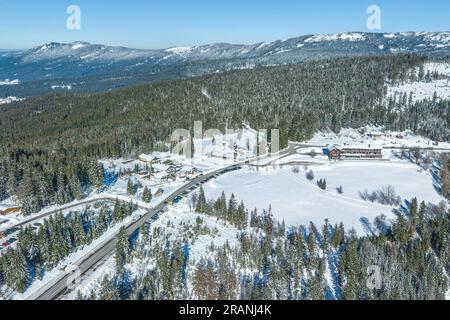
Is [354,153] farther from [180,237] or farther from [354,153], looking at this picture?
[180,237]

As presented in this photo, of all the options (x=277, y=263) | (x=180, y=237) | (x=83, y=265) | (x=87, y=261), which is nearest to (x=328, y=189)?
(x=277, y=263)

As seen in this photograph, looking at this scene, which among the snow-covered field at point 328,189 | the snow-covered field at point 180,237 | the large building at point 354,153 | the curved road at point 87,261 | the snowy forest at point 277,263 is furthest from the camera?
the large building at point 354,153

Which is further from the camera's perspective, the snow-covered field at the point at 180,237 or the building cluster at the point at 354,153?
the building cluster at the point at 354,153

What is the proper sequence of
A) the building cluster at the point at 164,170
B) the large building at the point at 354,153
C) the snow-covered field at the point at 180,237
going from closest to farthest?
the snow-covered field at the point at 180,237 → the building cluster at the point at 164,170 → the large building at the point at 354,153

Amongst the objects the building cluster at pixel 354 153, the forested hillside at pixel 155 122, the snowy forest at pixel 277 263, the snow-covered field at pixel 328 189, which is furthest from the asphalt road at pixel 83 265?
the building cluster at pixel 354 153

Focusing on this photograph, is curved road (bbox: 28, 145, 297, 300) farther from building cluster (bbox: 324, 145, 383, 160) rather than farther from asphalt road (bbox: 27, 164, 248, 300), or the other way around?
building cluster (bbox: 324, 145, 383, 160)

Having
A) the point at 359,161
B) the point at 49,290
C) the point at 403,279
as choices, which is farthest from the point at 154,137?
the point at 403,279

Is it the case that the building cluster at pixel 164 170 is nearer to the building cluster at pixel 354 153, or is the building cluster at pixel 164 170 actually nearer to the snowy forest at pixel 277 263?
the snowy forest at pixel 277 263
